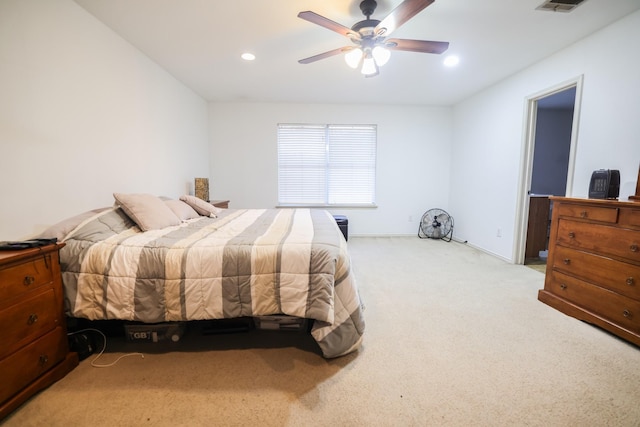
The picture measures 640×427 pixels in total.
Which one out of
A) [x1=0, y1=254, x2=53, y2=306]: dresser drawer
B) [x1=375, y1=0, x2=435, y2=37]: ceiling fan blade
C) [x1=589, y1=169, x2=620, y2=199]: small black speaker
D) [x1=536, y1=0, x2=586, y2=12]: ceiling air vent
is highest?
[x1=536, y1=0, x2=586, y2=12]: ceiling air vent

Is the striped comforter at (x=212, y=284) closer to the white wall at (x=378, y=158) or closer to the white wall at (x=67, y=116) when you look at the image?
the white wall at (x=67, y=116)

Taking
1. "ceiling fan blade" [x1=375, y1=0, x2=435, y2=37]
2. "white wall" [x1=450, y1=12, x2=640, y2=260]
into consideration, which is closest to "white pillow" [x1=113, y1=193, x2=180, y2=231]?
"ceiling fan blade" [x1=375, y1=0, x2=435, y2=37]

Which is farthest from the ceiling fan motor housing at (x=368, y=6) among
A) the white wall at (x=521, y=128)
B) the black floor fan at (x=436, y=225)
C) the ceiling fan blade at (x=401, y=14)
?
the black floor fan at (x=436, y=225)

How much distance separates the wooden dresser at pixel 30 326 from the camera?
1.17 meters

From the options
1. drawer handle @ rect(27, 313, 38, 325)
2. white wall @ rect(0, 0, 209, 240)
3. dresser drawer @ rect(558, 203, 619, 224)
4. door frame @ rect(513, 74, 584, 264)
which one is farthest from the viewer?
door frame @ rect(513, 74, 584, 264)

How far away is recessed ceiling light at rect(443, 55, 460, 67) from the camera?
2.89 meters

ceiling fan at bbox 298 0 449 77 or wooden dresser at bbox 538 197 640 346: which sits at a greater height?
ceiling fan at bbox 298 0 449 77

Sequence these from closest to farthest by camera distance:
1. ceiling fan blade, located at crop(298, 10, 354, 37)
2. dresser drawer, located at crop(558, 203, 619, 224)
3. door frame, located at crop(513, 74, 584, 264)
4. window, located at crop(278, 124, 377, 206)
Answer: ceiling fan blade, located at crop(298, 10, 354, 37)
dresser drawer, located at crop(558, 203, 619, 224)
door frame, located at crop(513, 74, 584, 264)
window, located at crop(278, 124, 377, 206)

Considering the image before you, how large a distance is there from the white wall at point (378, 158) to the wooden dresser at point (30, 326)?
11.3 ft

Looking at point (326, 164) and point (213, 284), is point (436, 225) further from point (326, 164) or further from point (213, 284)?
point (213, 284)

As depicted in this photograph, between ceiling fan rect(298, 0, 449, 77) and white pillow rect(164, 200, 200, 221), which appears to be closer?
ceiling fan rect(298, 0, 449, 77)

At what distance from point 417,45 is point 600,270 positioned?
2.23m

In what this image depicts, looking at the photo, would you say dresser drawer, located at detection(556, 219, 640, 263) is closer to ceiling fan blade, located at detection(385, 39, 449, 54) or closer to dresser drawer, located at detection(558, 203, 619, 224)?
dresser drawer, located at detection(558, 203, 619, 224)

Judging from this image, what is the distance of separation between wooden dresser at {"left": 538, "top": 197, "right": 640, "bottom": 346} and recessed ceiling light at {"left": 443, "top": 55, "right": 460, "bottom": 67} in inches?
72.7
